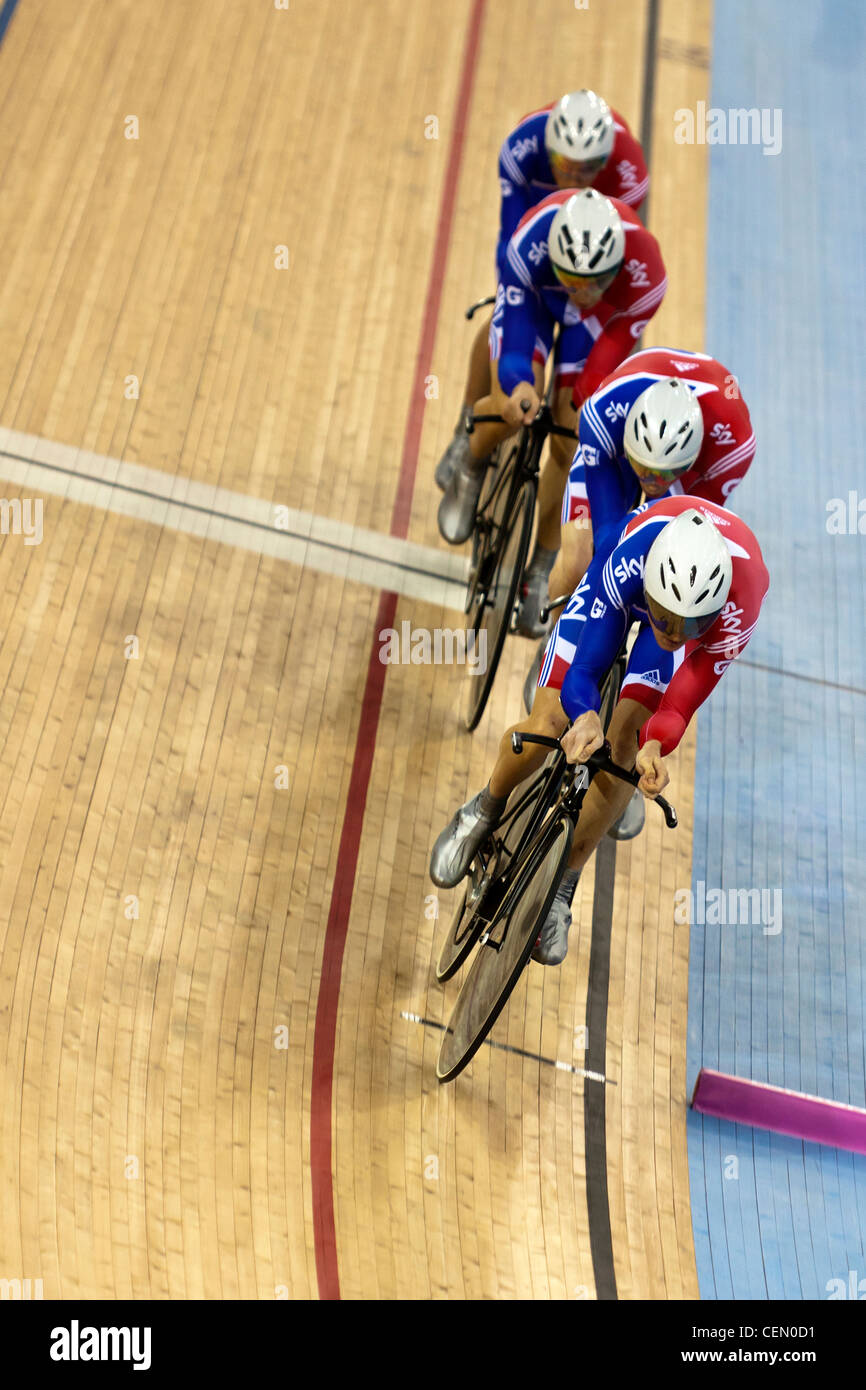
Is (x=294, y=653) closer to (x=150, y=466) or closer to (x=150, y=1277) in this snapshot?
(x=150, y=466)

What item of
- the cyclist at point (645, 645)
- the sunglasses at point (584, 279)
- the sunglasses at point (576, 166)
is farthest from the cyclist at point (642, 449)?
the sunglasses at point (576, 166)

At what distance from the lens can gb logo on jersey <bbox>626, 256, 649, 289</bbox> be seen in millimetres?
3609

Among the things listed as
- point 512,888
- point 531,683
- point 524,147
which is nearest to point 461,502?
point 531,683

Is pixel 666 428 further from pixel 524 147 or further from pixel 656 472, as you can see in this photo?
pixel 524 147

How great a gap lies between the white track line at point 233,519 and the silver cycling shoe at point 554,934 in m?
1.62

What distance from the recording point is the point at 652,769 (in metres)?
2.69

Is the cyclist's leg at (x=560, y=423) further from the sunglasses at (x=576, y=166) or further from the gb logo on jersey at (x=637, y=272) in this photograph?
the sunglasses at (x=576, y=166)

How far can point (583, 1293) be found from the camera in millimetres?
3199

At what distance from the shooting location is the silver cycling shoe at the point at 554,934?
316 cm

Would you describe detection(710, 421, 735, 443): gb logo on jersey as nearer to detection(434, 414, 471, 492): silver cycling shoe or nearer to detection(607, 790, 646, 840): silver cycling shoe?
detection(607, 790, 646, 840): silver cycling shoe

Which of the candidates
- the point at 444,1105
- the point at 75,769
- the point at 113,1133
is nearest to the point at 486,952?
the point at 444,1105

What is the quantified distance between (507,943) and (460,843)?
1.50 ft

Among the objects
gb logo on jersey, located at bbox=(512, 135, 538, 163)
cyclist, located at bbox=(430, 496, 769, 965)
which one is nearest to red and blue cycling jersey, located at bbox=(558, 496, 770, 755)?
cyclist, located at bbox=(430, 496, 769, 965)
